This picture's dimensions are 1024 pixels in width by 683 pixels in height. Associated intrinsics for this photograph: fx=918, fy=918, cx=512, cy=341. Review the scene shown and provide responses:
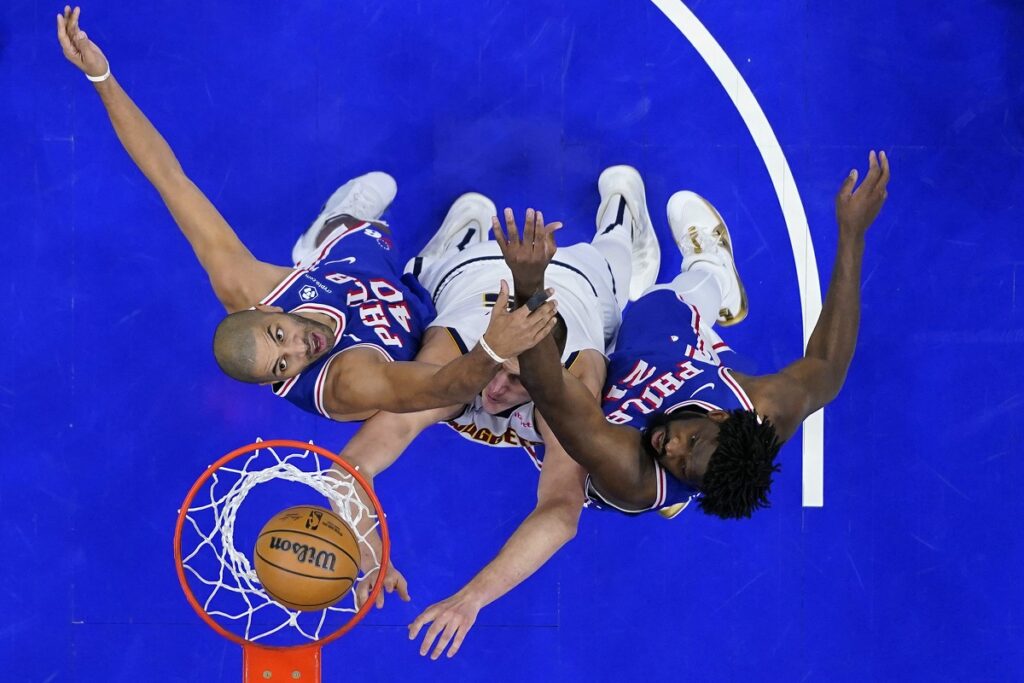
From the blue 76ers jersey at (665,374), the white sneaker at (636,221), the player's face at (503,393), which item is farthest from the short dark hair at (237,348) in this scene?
the white sneaker at (636,221)

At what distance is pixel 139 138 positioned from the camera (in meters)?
4.35

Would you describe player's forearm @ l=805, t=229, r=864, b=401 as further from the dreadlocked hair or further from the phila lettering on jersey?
the phila lettering on jersey

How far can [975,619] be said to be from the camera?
233 inches

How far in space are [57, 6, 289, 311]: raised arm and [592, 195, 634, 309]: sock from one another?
1906 mm

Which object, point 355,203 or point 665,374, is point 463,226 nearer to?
point 355,203

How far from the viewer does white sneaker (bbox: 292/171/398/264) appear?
552 centimetres

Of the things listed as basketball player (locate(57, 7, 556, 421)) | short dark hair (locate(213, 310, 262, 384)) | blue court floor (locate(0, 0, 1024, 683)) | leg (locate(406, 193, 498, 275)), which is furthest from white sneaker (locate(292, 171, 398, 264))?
short dark hair (locate(213, 310, 262, 384))

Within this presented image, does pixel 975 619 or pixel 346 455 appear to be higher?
pixel 346 455

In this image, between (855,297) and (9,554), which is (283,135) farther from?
(855,297)

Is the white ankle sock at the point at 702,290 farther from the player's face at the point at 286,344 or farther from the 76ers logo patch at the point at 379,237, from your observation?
the player's face at the point at 286,344

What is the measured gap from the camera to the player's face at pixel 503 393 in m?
4.05

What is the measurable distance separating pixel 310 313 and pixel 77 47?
5.21ft

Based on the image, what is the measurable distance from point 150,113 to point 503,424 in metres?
3.09

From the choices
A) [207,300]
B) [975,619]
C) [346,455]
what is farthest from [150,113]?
[975,619]
